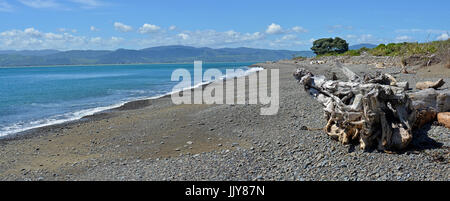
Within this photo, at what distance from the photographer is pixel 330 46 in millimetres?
95688

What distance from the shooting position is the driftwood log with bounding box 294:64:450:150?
6434 millimetres

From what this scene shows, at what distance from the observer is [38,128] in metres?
13.3

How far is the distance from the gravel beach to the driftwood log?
0.26m

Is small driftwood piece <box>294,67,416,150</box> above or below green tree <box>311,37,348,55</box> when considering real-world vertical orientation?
below

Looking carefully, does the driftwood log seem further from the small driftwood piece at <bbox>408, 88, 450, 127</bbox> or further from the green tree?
the green tree

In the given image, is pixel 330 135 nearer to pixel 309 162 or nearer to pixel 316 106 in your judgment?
pixel 309 162

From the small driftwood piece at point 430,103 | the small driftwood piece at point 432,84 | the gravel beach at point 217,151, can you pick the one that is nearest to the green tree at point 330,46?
the small driftwood piece at point 432,84

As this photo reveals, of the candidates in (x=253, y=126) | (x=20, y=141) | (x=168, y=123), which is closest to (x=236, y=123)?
(x=253, y=126)

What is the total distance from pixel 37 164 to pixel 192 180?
4.99 meters

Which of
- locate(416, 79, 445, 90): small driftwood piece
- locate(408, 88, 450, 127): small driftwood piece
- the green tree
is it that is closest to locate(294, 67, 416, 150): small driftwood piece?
locate(408, 88, 450, 127): small driftwood piece

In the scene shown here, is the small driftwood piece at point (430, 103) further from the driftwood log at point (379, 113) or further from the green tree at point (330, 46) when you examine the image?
the green tree at point (330, 46)

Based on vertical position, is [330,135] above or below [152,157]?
above

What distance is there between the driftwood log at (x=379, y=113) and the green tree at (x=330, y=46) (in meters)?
89.9
